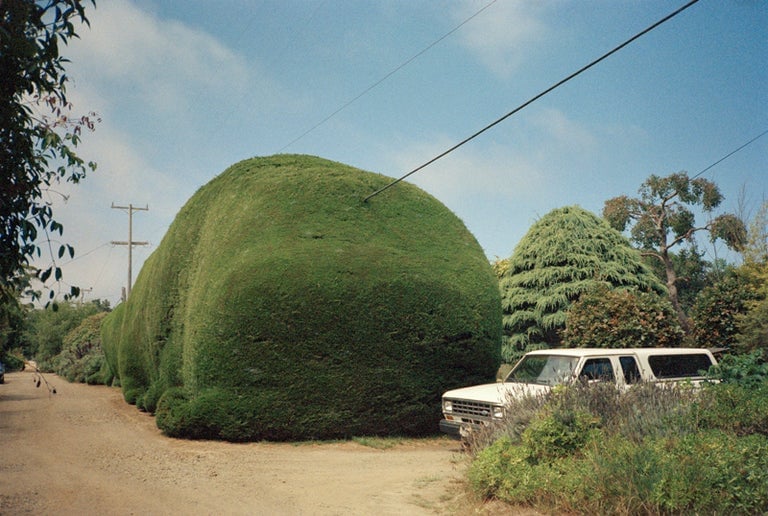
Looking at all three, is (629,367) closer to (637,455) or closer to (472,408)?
(472,408)

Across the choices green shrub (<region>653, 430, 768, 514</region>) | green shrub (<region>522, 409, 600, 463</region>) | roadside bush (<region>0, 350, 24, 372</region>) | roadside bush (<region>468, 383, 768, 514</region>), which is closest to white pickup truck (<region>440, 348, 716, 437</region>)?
roadside bush (<region>468, 383, 768, 514</region>)

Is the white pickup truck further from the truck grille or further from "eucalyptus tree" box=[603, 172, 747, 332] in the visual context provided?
"eucalyptus tree" box=[603, 172, 747, 332]

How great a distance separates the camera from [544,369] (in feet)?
34.3

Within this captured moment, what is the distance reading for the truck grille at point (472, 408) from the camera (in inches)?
371

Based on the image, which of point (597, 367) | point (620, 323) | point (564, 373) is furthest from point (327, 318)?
→ point (620, 323)

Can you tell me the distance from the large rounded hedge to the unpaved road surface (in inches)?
24.2

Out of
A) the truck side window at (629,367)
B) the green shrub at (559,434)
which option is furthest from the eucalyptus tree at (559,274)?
the green shrub at (559,434)

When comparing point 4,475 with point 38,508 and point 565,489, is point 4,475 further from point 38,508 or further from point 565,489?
point 565,489

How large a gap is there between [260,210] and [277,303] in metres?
2.81

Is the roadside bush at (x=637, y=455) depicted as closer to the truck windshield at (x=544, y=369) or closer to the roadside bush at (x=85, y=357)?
the truck windshield at (x=544, y=369)

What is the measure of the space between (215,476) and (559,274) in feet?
58.0

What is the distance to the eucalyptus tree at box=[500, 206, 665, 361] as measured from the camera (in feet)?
75.5

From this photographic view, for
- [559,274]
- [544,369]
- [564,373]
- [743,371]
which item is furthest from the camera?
[559,274]

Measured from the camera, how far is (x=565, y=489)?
234 inches
